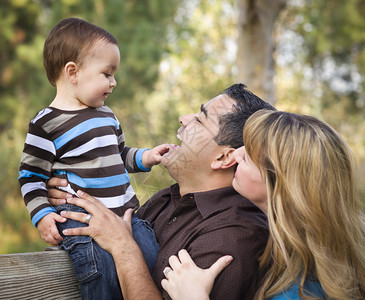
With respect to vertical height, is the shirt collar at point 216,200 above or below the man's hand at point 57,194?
below

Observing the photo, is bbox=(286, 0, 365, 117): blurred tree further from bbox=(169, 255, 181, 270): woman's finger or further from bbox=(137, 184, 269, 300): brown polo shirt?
bbox=(169, 255, 181, 270): woman's finger

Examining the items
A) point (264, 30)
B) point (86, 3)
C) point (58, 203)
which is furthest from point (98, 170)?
point (86, 3)

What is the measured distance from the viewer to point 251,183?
1.94 metres

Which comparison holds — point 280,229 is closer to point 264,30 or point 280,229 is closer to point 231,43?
point 264,30

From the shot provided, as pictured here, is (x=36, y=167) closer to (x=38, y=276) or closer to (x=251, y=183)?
(x=38, y=276)

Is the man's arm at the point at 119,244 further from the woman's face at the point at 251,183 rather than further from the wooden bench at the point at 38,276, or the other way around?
the woman's face at the point at 251,183

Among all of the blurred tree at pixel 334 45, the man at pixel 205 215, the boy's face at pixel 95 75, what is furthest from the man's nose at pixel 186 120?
the blurred tree at pixel 334 45

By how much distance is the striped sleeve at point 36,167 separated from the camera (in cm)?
203

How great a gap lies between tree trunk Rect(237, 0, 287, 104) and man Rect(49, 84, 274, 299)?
4.44 meters

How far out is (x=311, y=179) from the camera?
1756mm

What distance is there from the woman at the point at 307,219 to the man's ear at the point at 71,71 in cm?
88

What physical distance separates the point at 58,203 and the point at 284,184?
959mm

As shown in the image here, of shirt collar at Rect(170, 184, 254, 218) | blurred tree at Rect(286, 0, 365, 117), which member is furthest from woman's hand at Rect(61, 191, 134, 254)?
blurred tree at Rect(286, 0, 365, 117)

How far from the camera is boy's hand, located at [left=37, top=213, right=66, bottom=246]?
1986 millimetres
